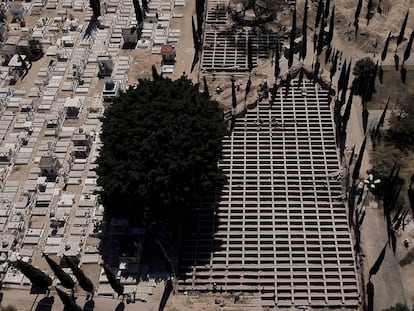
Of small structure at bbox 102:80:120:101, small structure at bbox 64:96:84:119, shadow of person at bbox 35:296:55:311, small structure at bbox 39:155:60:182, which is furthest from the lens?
small structure at bbox 102:80:120:101

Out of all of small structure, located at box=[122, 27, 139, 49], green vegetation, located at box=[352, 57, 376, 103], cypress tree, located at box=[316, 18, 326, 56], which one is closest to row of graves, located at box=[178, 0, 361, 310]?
green vegetation, located at box=[352, 57, 376, 103]

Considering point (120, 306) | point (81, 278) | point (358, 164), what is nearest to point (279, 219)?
point (358, 164)

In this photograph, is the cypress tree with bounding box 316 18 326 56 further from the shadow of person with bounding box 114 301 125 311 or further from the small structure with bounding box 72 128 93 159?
the shadow of person with bounding box 114 301 125 311

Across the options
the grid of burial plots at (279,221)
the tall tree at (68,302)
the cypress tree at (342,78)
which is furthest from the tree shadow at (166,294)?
the cypress tree at (342,78)

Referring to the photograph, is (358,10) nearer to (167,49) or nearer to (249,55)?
(249,55)

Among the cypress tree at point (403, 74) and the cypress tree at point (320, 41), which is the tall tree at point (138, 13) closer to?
the cypress tree at point (320, 41)

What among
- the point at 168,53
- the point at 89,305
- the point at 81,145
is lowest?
the point at 89,305
